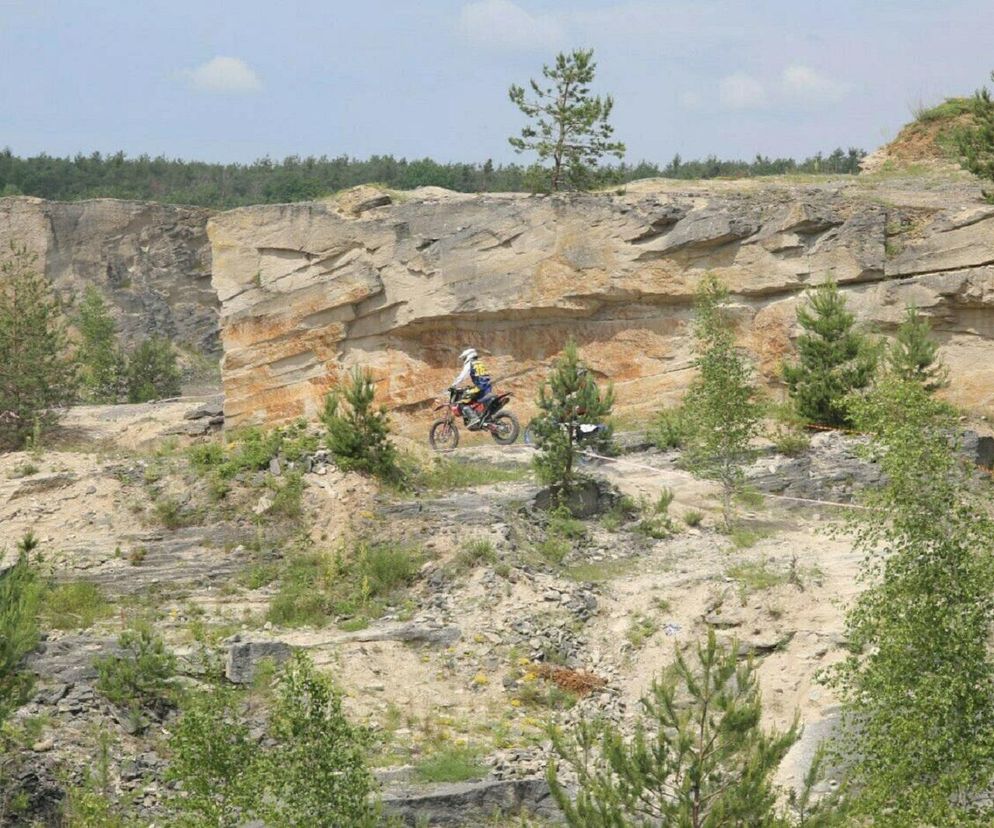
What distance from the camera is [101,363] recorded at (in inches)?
1503

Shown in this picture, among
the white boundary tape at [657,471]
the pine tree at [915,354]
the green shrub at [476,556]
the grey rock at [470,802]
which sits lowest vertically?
the grey rock at [470,802]

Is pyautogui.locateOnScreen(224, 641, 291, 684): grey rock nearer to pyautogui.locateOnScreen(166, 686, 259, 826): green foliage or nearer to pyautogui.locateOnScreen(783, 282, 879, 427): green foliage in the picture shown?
pyautogui.locateOnScreen(166, 686, 259, 826): green foliage

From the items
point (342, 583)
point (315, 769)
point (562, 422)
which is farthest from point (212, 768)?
point (562, 422)

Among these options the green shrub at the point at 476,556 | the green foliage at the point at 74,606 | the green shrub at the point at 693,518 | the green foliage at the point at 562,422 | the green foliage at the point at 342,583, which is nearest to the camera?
the green foliage at the point at 74,606

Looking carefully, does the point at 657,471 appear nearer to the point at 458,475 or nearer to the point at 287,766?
the point at 458,475

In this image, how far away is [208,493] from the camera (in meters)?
18.9

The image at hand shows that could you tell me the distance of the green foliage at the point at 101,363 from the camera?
123ft

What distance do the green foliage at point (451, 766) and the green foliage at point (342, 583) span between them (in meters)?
3.06

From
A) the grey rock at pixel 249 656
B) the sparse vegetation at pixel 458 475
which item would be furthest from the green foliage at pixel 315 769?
the sparse vegetation at pixel 458 475

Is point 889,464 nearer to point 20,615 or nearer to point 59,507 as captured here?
point 20,615

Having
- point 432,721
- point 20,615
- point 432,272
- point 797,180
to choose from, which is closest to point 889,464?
point 432,721

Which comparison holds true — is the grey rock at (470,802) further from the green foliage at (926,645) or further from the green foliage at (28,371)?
the green foliage at (28,371)

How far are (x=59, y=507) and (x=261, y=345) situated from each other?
8139 mm

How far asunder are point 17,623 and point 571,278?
13.5m
